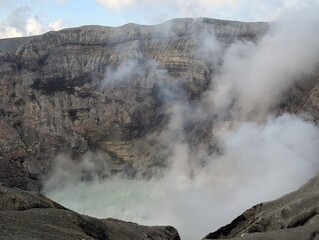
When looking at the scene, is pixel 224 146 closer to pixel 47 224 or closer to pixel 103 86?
pixel 103 86

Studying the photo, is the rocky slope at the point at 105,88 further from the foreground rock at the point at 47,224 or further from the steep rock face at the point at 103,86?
the foreground rock at the point at 47,224

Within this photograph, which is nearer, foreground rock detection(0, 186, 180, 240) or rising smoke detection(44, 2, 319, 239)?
foreground rock detection(0, 186, 180, 240)

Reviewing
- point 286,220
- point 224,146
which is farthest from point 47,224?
point 224,146

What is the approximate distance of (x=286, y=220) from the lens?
107 feet

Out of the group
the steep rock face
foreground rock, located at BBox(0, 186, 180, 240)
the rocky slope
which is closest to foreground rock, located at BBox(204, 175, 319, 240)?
foreground rock, located at BBox(0, 186, 180, 240)

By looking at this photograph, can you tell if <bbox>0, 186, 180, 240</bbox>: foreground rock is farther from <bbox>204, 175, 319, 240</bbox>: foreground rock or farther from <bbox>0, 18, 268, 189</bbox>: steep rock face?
<bbox>0, 18, 268, 189</bbox>: steep rock face

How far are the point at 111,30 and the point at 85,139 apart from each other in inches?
720

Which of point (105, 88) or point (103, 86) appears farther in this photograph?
point (103, 86)

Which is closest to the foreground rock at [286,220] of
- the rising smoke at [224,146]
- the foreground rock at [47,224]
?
the foreground rock at [47,224]

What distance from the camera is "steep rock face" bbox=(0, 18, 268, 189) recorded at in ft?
253

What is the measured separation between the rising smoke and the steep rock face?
130 cm

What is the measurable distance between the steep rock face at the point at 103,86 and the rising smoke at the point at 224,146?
4.26 feet

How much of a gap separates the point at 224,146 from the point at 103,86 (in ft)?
69.6

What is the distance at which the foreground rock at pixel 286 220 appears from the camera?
29.3 meters
